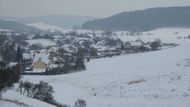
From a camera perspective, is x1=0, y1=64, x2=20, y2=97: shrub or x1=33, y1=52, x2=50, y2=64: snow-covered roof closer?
x1=0, y1=64, x2=20, y2=97: shrub

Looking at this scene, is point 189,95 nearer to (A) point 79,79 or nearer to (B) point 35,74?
(A) point 79,79

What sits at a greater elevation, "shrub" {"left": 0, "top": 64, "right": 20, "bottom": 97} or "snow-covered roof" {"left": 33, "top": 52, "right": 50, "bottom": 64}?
"shrub" {"left": 0, "top": 64, "right": 20, "bottom": 97}

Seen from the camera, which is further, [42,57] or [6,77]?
[42,57]

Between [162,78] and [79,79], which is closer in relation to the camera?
[162,78]

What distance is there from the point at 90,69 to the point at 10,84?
135ft

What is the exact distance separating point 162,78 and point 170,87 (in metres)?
6.27

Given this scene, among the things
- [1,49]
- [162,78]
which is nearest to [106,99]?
[162,78]

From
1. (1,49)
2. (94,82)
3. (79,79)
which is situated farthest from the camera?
(1,49)

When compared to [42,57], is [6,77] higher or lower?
higher

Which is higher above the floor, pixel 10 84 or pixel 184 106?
pixel 10 84

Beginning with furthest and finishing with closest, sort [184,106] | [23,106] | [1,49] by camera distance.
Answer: [1,49] < [184,106] < [23,106]

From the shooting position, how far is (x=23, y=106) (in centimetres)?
1958

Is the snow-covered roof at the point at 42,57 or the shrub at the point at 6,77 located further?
the snow-covered roof at the point at 42,57

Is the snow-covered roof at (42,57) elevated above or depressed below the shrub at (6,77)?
below
